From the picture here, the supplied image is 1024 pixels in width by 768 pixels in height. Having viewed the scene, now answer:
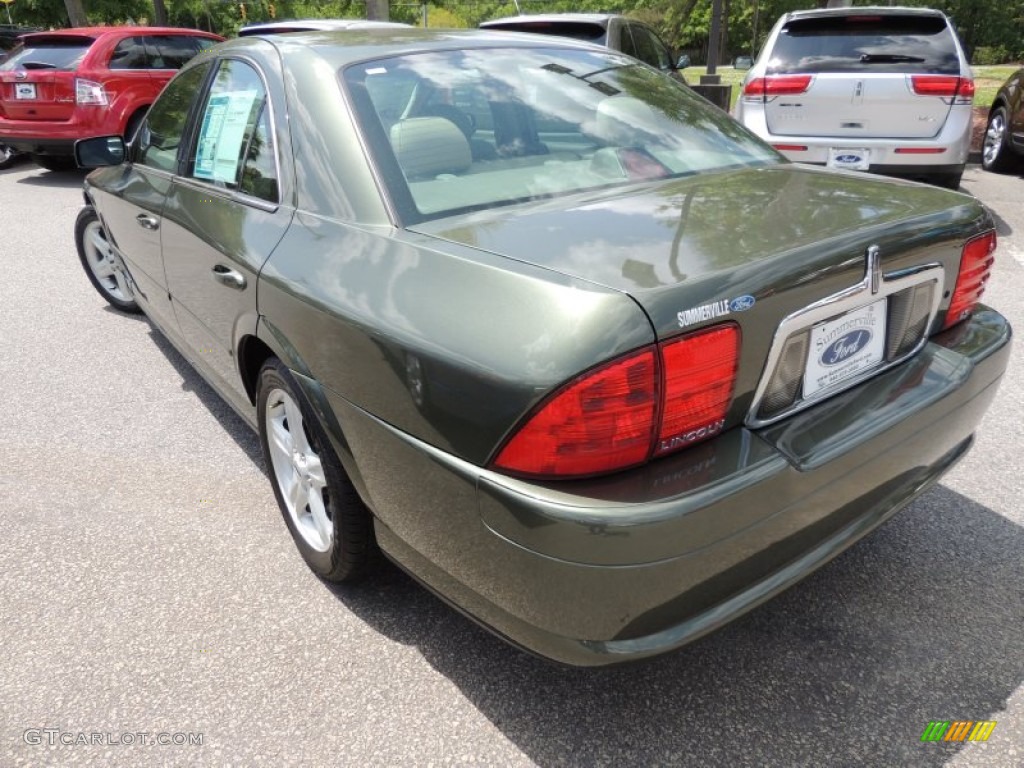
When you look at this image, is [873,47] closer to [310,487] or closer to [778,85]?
[778,85]

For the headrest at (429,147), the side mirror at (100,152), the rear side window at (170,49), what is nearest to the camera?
the headrest at (429,147)

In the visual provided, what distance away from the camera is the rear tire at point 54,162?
1022 cm

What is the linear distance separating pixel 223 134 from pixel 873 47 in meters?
5.26

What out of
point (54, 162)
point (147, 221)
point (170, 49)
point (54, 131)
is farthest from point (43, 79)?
point (147, 221)

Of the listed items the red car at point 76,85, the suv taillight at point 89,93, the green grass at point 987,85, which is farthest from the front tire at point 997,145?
the suv taillight at point 89,93

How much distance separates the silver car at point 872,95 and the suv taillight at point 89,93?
7.18 metres

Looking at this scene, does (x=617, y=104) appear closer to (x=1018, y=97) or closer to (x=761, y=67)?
(x=761, y=67)

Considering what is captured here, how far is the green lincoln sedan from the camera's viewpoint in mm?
1524

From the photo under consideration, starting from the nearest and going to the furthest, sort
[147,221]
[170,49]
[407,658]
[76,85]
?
[407,658]
[147,221]
[76,85]
[170,49]

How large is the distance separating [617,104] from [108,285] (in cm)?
379

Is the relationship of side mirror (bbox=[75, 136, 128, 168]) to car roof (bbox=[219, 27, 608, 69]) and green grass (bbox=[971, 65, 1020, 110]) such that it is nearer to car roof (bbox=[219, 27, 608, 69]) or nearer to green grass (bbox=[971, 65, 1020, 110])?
car roof (bbox=[219, 27, 608, 69])

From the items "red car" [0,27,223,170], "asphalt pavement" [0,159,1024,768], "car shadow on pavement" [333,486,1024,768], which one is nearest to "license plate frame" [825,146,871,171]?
"asphalt pavement" [0,159,1024,768]

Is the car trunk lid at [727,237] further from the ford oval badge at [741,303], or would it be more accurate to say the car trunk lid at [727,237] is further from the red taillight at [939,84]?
the red taillight at [939,84]

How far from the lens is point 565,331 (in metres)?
1.47
